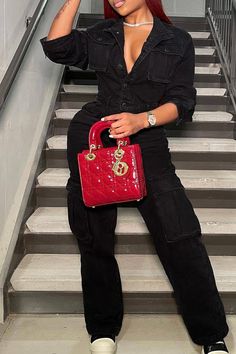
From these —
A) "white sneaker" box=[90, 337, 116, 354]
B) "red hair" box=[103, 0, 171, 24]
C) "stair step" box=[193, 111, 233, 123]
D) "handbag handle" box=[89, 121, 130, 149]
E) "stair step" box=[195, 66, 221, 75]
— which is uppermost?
"red hair" box=[103, 0, 171, 24]

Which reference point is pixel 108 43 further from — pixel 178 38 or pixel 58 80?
pixel 58 80

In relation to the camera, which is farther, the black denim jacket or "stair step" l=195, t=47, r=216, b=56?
"stair step" l=195, t=47, r=216, b=56

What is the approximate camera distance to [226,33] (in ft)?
13.7

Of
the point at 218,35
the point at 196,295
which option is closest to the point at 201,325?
the point at 196,295

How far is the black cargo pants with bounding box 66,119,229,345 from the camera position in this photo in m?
1.80

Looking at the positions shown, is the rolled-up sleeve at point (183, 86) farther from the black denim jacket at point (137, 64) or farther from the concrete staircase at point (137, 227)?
the concrete staircase at point (137, 227)

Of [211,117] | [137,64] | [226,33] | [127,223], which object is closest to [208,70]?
[226,33]

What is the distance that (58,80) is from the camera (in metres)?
3.77

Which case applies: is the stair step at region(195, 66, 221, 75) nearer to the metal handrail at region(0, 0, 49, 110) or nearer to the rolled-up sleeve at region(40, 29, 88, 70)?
the metal handrail at region(0, 0, 49, 110)

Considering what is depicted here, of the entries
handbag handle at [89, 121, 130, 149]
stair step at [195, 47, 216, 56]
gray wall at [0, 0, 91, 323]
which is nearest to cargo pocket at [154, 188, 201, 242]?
handbag handle at [89, 121, 130, 149]

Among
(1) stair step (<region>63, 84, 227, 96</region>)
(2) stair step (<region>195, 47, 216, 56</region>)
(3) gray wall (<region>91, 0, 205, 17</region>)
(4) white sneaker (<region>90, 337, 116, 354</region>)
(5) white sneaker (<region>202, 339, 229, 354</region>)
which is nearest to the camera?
(5) white sneaker (<region>202, 339, 229, 354</region>)

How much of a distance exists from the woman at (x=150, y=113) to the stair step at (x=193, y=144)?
136 cm

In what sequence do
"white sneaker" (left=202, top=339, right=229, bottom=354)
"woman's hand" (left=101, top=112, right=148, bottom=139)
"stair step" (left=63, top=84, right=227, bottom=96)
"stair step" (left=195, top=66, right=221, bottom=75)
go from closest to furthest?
"woman's hand" (left=101, top=112, right=148, bottom=139) → "white sneaker" (left=202, top=339, right=229, bottom=354) → "stair step" (left=63, top=84, right=227, bottom=96) → "stair step" (left=195, top=66, right=221, bottom=75)

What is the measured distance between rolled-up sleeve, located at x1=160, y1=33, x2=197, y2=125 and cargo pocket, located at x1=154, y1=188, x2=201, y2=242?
0.29 m
